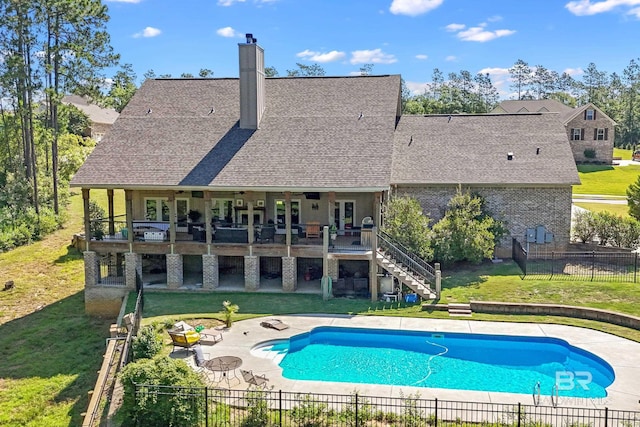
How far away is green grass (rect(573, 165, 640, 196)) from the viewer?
178 feet

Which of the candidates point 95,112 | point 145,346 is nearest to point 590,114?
point 145,346

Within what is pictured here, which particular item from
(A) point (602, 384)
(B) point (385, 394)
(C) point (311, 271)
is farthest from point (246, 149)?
(A) point (602, 384)

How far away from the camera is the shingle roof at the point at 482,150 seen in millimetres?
30188

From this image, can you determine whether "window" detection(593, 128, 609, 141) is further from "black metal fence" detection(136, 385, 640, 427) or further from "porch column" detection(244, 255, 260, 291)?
"black metal fence" detection(136, 385, 640, 427)

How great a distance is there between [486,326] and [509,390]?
4911 millimetres

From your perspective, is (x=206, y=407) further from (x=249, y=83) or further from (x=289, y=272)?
(x=249, y=83)

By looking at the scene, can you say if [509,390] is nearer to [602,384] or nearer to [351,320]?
[602,384]

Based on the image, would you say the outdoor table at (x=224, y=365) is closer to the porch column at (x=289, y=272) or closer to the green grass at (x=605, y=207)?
the porch column at (x=289, y=272)

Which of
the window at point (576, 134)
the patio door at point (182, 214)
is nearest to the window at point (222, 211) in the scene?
the patio door at point (182, 214)

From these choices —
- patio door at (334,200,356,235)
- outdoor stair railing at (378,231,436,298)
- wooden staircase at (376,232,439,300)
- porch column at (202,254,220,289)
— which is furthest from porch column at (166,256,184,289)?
outdoor stair railing at (378,231,436,298)

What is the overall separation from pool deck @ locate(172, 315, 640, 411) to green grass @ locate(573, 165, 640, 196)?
35797 mm

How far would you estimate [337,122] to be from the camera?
28.8 m

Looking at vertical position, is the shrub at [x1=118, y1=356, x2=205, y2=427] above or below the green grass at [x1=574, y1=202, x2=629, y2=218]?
below

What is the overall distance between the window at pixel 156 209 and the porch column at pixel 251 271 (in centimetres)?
612
